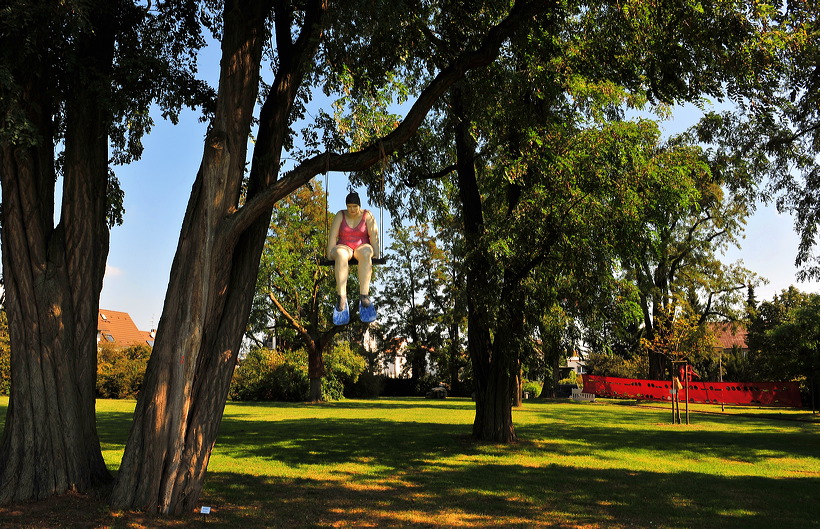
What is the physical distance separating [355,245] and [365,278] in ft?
1.26

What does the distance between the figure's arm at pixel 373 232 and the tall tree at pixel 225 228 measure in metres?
0.92

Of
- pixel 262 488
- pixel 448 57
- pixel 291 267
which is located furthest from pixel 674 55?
pixel 291 267

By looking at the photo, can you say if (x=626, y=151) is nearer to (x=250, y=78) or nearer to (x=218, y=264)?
(x=250, y=78)

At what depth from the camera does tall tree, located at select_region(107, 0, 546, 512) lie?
7438 mm

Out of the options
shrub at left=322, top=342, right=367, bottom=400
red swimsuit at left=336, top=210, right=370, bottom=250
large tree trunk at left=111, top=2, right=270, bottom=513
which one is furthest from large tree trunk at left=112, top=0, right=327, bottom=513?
shrub at left=322, top=342, right=367, bottom=400

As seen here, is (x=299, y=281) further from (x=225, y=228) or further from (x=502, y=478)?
(x=225, y=228)

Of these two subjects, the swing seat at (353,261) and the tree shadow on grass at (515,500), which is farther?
the tree shadow on grass at (515,500)

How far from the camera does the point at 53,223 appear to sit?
345 inches

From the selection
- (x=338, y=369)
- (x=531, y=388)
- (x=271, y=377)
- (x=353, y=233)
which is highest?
(x=353, y=233)

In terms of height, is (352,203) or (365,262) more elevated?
(352,203)

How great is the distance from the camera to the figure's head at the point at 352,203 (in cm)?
724

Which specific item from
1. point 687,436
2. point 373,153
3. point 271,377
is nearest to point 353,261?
point 373,153

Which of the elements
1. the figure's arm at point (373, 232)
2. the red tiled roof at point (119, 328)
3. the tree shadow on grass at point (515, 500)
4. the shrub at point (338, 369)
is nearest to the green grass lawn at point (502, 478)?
the tree shadow on grass at point (515, 500)

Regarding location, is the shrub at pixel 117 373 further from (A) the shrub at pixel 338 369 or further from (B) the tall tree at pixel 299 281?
(A) the shrub at pixel 338 369
